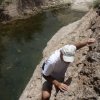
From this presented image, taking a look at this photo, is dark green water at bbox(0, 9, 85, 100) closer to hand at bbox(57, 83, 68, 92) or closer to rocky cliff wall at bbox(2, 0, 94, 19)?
rocky cliff wall at bbox(2, 0, 94, 19)

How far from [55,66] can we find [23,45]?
42.2ft

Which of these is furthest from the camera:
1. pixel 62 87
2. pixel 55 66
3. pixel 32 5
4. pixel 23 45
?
pixel 32 5

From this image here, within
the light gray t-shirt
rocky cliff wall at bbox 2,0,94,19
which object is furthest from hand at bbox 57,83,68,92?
rocky cliff wall at bbox 2,0,94,19

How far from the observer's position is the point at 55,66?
24.4 feet

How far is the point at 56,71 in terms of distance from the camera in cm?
755

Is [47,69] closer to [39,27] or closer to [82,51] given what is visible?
[82,51]

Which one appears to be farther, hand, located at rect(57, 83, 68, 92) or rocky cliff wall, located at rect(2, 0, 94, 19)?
rocky cliff wall, located at rect(2, 0, 94, 19)

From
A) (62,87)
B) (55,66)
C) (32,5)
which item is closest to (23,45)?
(32,5)

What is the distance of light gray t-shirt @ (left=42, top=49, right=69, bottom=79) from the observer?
7312 millimetres

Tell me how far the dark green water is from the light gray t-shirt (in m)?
7.18

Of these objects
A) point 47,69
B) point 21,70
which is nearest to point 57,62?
point 47,69

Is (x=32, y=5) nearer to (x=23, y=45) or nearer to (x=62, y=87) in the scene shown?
(x=23, y=45)

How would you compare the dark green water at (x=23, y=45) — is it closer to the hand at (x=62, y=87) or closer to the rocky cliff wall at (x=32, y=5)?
the rocky cliff wall at (x=32, y=5)

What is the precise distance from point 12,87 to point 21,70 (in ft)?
5.41
